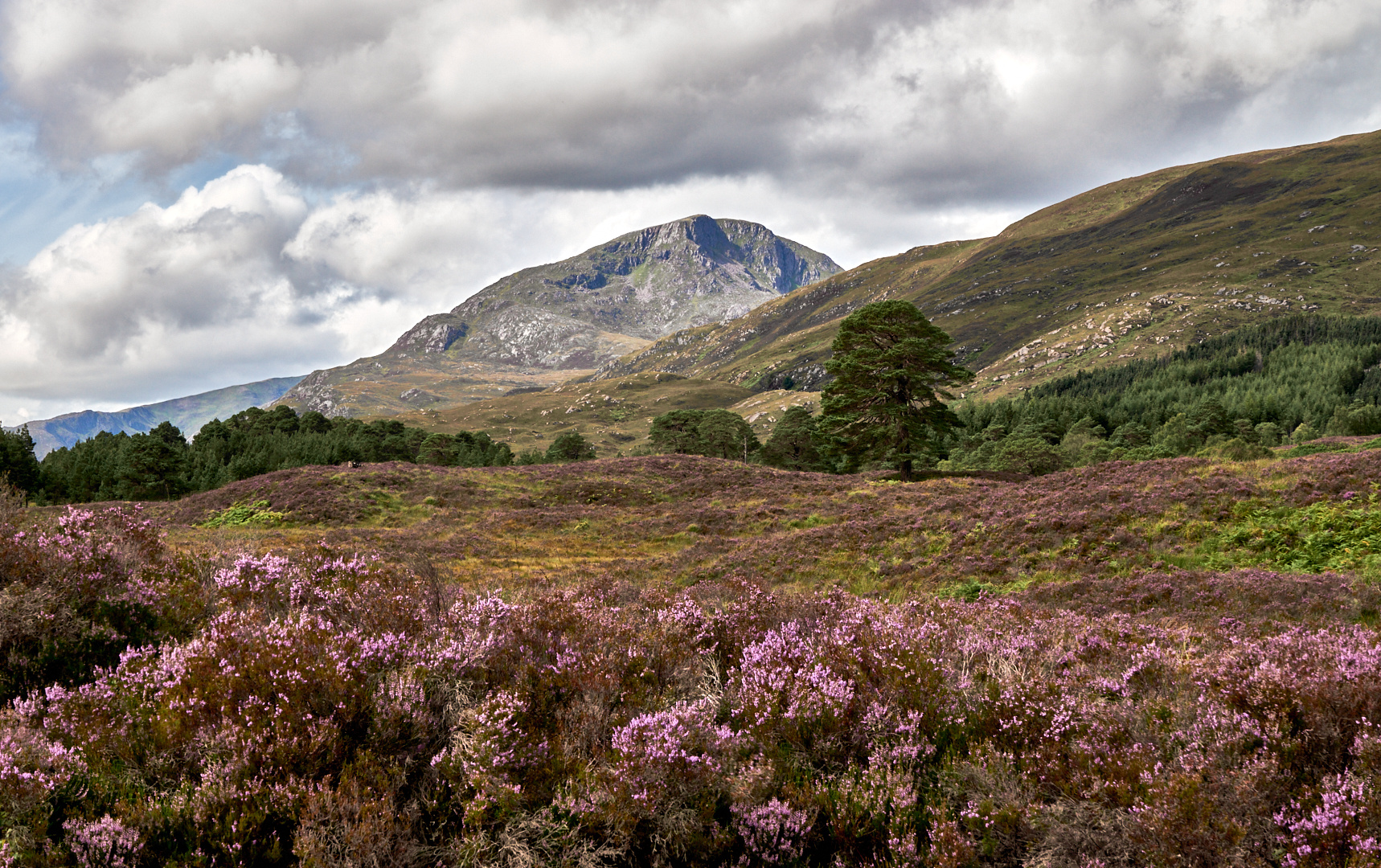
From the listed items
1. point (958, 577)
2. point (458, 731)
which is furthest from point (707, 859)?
point (958, 577)

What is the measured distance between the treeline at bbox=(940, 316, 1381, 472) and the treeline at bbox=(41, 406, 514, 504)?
75.8m

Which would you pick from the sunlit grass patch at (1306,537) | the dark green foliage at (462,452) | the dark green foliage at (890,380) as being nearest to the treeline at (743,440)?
the dark green foliage at (462,452)

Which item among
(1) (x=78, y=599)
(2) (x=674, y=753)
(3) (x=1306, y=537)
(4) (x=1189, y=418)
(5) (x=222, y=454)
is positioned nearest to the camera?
(2) (x=674, y=753)

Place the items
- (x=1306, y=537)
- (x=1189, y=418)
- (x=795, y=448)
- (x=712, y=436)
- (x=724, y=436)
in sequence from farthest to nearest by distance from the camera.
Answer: (x=1189, y=418) → (x=712, y=436) → (x=724, y=436) → (x=795, y=448) → (x=1306, y=537)

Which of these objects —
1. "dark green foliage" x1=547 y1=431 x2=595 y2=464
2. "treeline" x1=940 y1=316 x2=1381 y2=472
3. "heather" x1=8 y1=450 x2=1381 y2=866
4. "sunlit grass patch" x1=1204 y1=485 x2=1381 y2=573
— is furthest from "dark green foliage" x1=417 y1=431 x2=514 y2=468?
"heather" x1=8 y1=450 x2=1381 y2=866

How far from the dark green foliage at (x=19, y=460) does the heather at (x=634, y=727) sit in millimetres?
89013

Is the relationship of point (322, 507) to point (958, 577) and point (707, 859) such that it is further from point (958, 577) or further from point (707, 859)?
point (707, 859)

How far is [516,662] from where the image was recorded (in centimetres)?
505

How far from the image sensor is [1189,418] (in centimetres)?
10069

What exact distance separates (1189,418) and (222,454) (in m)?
146

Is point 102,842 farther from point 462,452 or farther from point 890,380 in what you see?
point 462,452

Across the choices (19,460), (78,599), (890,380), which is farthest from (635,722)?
(19,460)

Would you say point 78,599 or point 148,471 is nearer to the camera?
point 78,599

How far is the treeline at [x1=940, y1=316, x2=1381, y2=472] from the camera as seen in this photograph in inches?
2891
